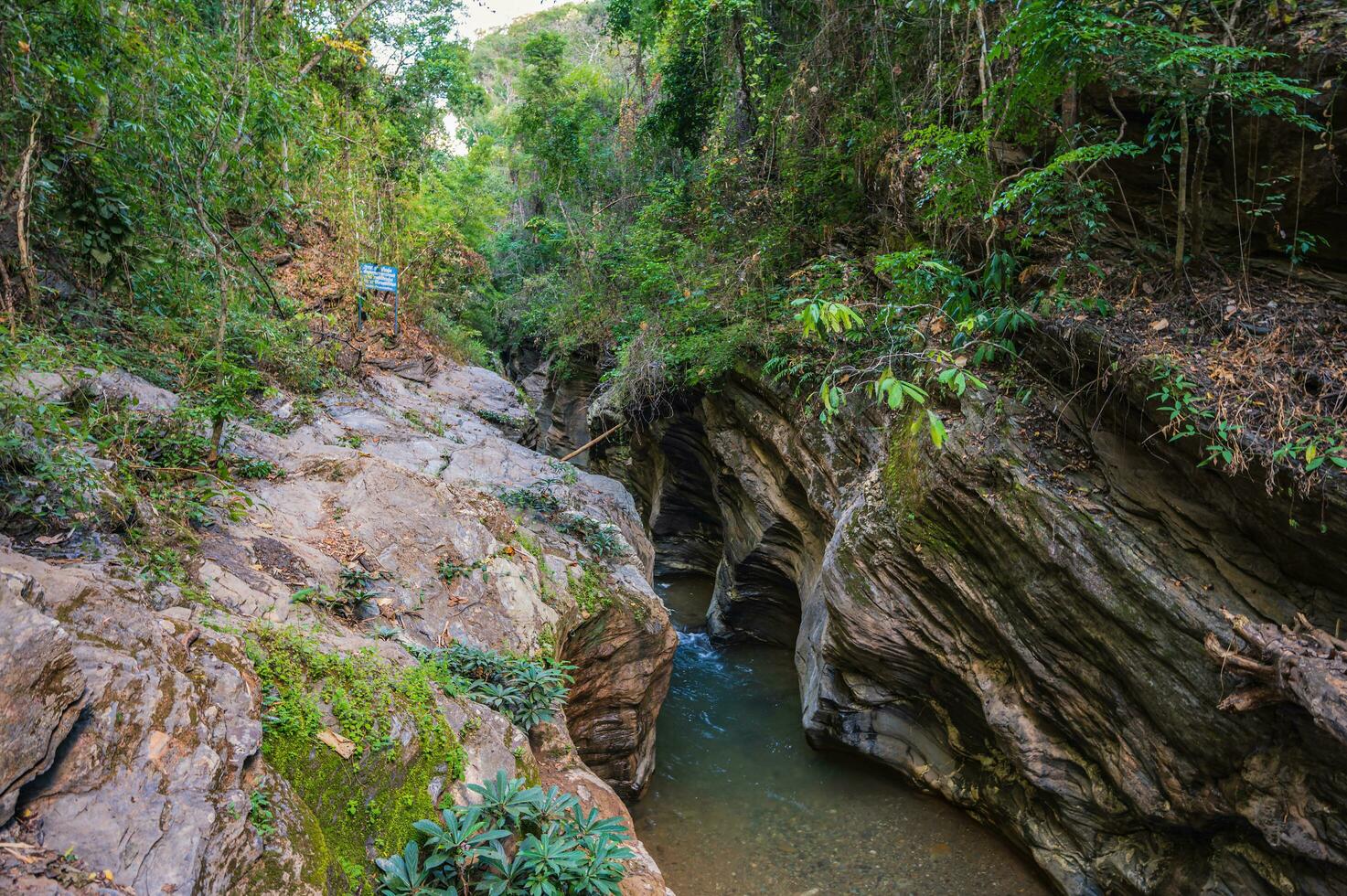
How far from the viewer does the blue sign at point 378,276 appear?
10602 millimetres

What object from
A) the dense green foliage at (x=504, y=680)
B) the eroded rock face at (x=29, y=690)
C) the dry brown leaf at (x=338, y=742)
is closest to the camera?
the eroded rock face at (x=29, y=690)

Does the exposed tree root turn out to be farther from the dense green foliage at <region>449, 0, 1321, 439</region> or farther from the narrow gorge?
the dense green foliage at <region>449, 0, 1321, 439</region>

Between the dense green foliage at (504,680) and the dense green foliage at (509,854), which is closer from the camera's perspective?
the dense green foliage at (509,854)

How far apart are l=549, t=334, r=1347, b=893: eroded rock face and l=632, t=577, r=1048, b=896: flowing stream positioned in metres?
0.37

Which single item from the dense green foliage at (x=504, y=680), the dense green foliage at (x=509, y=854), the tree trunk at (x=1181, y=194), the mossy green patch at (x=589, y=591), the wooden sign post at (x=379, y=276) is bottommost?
the mossy green patch at (x=589, y=591)

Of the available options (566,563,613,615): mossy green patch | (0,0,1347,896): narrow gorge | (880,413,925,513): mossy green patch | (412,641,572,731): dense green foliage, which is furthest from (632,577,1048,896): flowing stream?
(880,413,925,513): mossy green patch

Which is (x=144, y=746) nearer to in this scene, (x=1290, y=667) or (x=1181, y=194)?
(x=1290, y=667)

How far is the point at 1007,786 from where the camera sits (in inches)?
256

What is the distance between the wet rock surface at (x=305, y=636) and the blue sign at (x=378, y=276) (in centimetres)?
276

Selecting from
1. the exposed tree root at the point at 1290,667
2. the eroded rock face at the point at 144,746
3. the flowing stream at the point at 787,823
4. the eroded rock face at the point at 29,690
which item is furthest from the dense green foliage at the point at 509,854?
the exposed tree root at the point at 1290,667

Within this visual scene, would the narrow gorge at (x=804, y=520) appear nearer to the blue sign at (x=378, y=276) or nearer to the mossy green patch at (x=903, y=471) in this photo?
the mossy green patch at (x=903, y=471)

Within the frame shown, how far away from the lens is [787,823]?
6945mm

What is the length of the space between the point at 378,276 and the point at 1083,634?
→ 1074cm

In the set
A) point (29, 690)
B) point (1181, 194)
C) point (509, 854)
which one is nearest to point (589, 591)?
point (509, 854)
